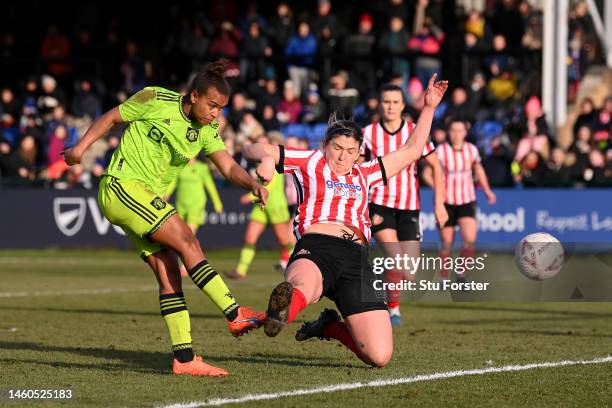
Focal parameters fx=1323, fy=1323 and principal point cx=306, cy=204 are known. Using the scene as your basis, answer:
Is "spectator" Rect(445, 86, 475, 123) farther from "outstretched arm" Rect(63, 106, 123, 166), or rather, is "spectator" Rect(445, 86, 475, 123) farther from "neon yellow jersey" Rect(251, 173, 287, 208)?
"outstretched arm" Rect(63, 106, 123, 166)

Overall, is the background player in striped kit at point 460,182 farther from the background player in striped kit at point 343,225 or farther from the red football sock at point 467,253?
the background player in striped kit at point 343,225

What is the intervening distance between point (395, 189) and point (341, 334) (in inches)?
144

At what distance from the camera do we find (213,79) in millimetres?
8711

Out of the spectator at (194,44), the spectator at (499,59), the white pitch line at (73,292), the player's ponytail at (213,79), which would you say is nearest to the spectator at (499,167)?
the spectator at (499,59)

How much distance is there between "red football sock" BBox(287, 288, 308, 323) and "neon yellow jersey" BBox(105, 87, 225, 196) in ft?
4.33

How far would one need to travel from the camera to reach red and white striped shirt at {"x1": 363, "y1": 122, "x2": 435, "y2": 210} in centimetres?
1241

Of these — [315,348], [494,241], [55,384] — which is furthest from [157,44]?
[55,384]

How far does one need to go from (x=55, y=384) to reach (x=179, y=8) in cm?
2342

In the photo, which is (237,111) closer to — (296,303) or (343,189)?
(343,189)

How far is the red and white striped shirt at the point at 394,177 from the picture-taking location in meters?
12.4

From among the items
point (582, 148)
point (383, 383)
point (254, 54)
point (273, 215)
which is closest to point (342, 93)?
point (254, 54)

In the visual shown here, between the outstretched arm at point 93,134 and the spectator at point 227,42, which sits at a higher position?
the spectator at point 227,42

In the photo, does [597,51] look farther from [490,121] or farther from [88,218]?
[88,218]

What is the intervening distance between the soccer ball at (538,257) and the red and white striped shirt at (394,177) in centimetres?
276
